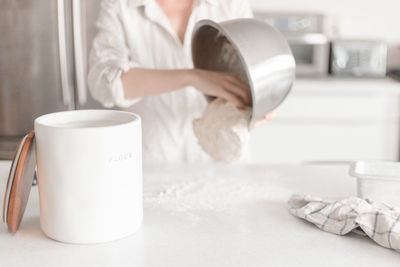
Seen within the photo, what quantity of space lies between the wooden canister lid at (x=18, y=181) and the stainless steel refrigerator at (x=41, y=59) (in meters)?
1.66

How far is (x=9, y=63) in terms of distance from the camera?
97.7 inches

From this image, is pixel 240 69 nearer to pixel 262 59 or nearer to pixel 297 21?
pixel 262 59

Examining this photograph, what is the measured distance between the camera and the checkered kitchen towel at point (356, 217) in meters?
0.77

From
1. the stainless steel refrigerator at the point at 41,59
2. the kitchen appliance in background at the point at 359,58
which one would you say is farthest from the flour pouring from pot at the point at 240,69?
the kitchen appliance in background at the point at 359,58

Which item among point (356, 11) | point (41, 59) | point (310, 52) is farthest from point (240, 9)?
point (356, 11)

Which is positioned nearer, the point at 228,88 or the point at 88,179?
the point at 88,179

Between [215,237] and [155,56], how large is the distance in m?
0.88

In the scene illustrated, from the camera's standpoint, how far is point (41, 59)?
2.48m

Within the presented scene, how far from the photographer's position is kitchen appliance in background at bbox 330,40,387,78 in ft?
9.22

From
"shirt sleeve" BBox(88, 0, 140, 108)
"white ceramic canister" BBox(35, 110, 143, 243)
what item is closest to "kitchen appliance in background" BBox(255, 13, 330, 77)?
"shirt sleeve" BBox(88, 0, 140, 108)

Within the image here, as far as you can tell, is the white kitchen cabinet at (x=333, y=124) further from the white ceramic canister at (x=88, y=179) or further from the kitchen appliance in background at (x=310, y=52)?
the white ceramic canister at (x=88, y=179)

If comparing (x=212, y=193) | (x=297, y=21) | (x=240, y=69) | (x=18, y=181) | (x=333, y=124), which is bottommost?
(x=333, y=124)

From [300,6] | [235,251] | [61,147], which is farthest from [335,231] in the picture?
[300,6]

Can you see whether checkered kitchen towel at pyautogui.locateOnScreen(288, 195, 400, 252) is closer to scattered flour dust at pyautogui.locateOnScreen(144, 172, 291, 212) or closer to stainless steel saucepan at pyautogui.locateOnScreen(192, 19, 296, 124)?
scattered flour dust at pyautogui.locateOnScreen(144, 172, 291, 212)
